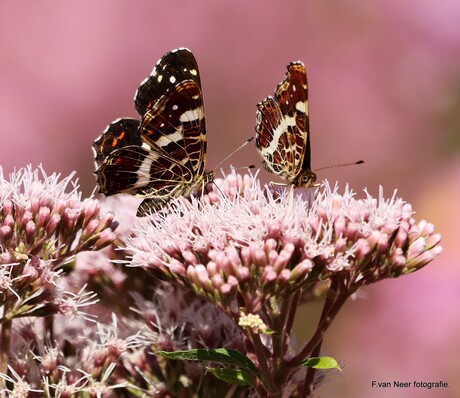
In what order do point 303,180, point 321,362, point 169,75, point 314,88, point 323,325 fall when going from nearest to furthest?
point 321,362 → point 323,325 → point 303,180 → point 169,75 → point 314,88

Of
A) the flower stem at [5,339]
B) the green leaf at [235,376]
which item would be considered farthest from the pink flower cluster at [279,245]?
the flower stem at [5,339]

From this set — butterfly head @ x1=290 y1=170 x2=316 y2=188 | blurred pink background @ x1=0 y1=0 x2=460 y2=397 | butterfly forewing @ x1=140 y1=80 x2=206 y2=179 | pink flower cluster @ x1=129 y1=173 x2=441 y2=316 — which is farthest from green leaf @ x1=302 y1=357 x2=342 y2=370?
blurred pink background @ x1=0 y1=0 x2=460 y2=397

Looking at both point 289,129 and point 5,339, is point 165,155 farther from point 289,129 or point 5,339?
point 5,339

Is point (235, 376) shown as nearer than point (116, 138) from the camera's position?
Yes

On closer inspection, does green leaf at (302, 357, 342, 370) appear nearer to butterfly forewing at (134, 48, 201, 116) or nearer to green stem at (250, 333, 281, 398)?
green stem at (250, 333, 281, 398)

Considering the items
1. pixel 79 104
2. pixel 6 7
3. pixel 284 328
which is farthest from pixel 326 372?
pixel 6 7

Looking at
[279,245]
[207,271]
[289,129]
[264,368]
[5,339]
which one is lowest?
[264,368]

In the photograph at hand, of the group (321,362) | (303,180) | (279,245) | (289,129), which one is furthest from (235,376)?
(289,129)

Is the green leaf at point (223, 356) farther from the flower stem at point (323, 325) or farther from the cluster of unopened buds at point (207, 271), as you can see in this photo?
the flower stem at point (323, 325)
